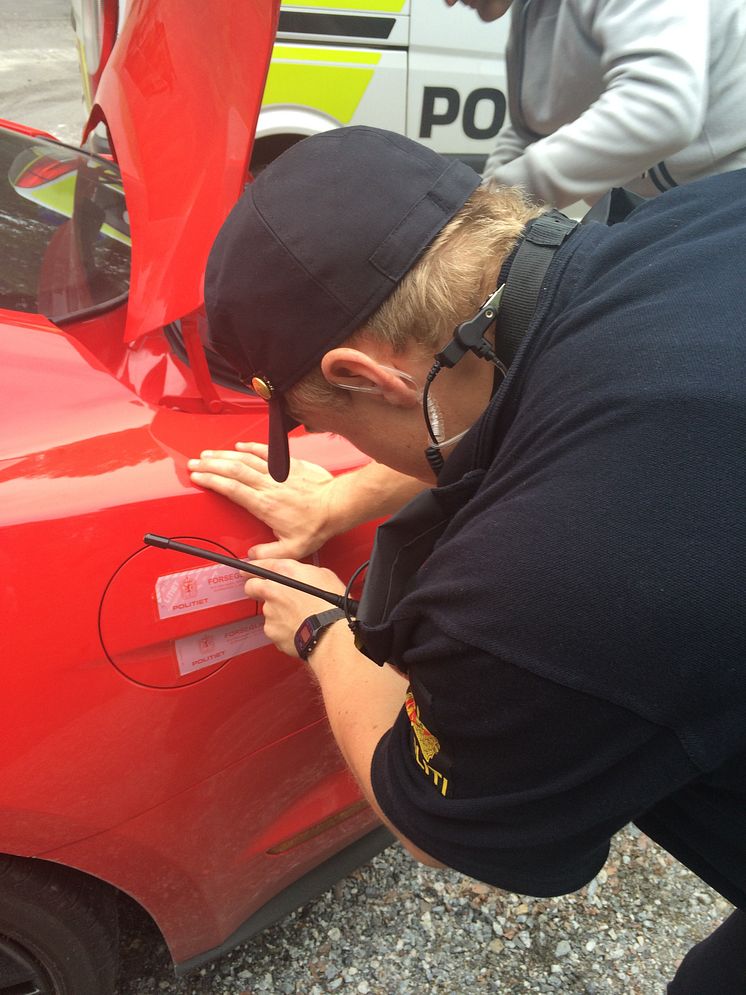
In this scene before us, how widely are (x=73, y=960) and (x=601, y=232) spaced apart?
4.59ft

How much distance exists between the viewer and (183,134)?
1.32 meters

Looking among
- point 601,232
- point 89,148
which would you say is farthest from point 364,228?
point 89,148

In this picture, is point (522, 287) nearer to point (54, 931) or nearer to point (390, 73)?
point (54, 931)

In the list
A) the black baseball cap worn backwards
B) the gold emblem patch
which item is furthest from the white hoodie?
the gold emblem patch

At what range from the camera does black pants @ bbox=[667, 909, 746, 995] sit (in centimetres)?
133

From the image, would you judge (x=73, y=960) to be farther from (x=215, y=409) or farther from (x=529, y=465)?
(x=529, y=465)

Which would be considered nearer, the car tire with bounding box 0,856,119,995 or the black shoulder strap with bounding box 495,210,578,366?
the black shoulder strap with bounding box 495,210,578,366

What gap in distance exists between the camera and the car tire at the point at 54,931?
124cm

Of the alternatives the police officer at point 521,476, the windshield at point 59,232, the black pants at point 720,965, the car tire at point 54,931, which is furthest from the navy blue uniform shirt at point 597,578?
the windshield at point 59,232

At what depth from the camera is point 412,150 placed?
1.04 m

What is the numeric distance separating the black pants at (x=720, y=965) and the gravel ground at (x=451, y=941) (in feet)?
1.45

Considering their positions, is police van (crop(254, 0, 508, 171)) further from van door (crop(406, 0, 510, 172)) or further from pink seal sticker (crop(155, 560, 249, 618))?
pink seal sticker (crop(155, 560, 249, 618))

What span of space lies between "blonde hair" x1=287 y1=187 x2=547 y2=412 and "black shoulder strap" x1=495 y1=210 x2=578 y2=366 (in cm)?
4

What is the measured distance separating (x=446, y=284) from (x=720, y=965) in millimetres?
1226
